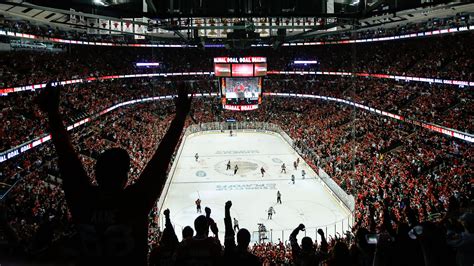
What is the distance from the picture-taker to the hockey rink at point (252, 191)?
2088cm

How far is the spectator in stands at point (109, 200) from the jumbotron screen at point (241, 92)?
120ft

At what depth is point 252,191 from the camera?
86.9 ft

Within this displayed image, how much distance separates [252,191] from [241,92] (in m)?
15.0

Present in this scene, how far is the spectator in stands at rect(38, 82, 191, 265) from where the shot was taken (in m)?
2.01

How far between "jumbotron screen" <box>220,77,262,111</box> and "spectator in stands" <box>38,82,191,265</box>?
36.6m

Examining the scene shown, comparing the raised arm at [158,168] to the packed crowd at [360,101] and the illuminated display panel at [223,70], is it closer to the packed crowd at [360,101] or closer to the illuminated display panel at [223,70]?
the packed crowd at [360,101]

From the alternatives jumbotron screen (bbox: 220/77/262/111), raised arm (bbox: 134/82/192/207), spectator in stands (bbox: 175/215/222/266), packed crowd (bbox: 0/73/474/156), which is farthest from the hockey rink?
raised arm (bbox: 134/82/192/207)

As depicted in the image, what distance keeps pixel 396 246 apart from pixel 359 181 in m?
21.7

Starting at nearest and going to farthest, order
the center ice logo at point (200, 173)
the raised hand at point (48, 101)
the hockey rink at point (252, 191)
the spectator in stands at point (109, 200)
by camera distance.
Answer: the spectator in stands at point (109, 200) < the raised hand at point (48, 101) < the hockey rink at point (252, 191) < the center ice logo at point (200, 173)

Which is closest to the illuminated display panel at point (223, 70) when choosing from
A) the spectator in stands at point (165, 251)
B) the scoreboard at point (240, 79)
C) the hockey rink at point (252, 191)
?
the scoreboard at point (240, 79)

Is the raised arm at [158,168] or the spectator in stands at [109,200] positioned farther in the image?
the raised arm at [158,168]

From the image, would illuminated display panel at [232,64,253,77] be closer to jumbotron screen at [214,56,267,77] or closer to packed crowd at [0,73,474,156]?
jumbotron screen at [214,56,267,77]

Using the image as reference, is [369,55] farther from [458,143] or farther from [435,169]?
[435,169]

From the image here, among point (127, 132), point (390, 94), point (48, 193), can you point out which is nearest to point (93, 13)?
point (48, 193)
